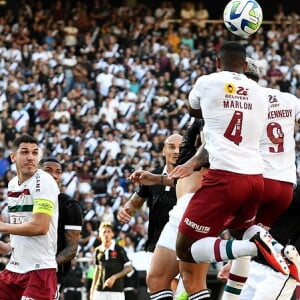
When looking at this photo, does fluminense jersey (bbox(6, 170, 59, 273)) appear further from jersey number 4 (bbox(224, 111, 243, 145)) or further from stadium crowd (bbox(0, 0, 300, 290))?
stadium crowd (bbox(0, 0, 300, 290))

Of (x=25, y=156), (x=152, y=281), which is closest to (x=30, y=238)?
(x=25, y=156)

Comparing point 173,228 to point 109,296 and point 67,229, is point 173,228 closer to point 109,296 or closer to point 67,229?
point 67,229

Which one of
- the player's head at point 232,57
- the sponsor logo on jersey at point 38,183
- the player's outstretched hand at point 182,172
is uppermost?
the player's head at point 232,57

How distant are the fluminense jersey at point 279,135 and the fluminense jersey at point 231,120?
66 cm

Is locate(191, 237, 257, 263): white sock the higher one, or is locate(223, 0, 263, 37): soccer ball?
locate(223, 0, 263, 37): soccer ball

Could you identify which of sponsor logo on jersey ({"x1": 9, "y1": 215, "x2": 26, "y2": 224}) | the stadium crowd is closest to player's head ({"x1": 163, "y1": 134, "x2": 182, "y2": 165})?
sponsor logo on jersey ({"x1": 9, "y1": 215, "x2": 26, "y2": 224})

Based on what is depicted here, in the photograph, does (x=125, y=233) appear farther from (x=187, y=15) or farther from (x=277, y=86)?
(x=187, y=15)

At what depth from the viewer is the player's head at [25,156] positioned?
9.55m

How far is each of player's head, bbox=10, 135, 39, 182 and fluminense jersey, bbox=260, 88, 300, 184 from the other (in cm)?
220

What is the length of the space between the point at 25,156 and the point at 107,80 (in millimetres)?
19183

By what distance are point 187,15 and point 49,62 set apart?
7.06 m

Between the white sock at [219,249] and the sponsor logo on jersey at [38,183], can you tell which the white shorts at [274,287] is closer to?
the white sock at [219,249]

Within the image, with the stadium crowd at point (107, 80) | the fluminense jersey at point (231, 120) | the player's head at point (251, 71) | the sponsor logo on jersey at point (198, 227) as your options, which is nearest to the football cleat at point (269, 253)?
the sponsor logo on jersey at point (198, 227)

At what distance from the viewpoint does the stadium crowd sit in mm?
25094
